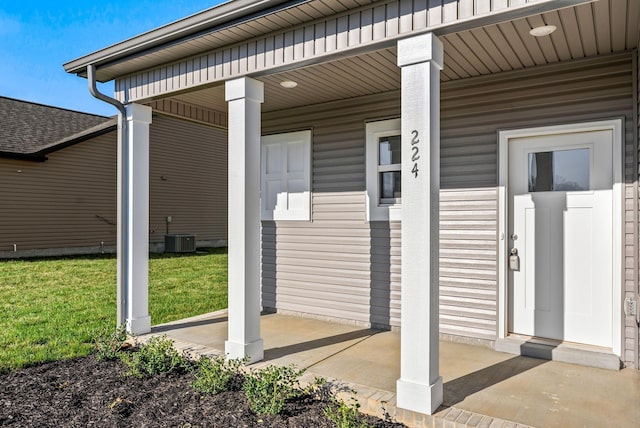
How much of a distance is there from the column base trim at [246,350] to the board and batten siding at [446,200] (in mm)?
1491

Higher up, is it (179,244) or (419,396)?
(179,244)

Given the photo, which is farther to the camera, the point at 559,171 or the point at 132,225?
the point at 132,225

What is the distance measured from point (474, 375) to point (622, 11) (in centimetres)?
265

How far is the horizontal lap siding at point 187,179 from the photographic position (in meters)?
14.6

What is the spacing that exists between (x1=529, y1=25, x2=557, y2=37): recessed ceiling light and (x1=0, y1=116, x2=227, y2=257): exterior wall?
12.9 m

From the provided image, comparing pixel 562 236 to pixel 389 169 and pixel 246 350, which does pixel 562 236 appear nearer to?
pixel 389 169

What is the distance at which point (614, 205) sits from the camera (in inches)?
138

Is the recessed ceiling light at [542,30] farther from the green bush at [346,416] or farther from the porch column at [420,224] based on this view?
the green bush at [346,416]

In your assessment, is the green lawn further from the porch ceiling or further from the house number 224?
the house number 224

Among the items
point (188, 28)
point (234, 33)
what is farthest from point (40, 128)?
point (234, 33)

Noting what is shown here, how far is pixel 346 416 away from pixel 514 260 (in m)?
2.24

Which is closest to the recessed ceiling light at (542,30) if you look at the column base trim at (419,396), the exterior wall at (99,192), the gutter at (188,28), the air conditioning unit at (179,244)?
the gutter at (188,28)

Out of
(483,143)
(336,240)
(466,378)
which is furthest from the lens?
(336,240)

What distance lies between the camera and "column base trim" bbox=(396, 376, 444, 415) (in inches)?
106
